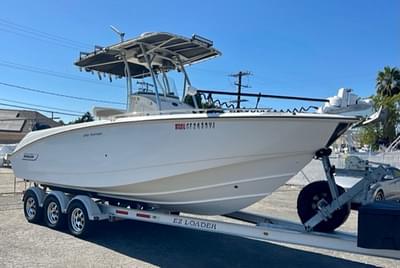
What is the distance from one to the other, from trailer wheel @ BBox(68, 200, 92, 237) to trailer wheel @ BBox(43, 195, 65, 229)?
30 centimetres

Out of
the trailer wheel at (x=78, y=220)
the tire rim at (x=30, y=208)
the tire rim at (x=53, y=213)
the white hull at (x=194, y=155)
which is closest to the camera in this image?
the white hull at (x=194, y=155)

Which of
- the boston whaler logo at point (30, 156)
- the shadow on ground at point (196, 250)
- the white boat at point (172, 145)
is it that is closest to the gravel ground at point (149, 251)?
the shadow on ground at point (196, 250)

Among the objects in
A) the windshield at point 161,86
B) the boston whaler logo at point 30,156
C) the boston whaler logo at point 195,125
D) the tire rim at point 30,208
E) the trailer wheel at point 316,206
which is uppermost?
the windshield at point 161,86

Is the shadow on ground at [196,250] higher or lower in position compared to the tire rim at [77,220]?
lower

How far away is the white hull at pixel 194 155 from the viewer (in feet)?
15.3

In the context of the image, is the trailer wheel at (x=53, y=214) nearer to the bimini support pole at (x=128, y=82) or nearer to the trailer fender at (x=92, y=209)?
the trailer fender at (x=92, y=209)

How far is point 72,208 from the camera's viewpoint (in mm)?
6422

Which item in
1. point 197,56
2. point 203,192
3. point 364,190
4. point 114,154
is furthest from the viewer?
point 197,56

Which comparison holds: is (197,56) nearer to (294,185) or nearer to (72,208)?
(72,208)

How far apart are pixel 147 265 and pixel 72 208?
6.65 ft

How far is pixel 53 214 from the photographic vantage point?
22.8 ft

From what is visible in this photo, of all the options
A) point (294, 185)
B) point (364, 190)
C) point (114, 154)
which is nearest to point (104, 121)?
point (114, 154)

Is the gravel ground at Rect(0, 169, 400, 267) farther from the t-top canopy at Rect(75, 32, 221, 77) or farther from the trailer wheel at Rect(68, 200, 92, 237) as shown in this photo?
the t-top canopy at Rect(75, 32, 221, 77)

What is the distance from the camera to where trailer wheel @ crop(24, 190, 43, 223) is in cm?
727
